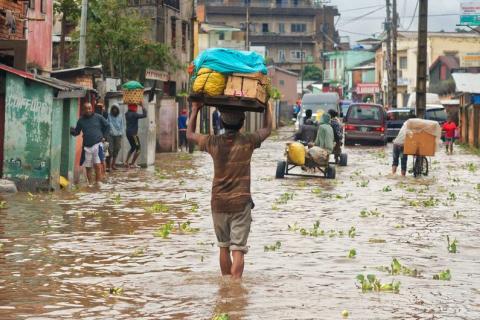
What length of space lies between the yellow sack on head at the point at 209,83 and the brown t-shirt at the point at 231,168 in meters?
0.47

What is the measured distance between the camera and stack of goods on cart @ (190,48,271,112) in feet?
35.7

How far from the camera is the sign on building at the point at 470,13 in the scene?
66.1 m

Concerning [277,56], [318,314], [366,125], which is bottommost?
[318,314]

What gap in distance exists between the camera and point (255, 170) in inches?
1227

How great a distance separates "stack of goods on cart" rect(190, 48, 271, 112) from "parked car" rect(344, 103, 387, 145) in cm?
3852

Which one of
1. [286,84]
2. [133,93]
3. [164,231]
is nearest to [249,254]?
[164,231]

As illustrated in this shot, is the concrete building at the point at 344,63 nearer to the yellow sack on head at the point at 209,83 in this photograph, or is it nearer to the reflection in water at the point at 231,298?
the yellow sack on head at the point at 209,83

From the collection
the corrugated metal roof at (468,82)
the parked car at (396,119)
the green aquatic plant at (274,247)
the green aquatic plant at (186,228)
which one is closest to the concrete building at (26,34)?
the green aquatic plant at (186,228)

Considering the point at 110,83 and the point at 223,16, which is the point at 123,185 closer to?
the point at 110,83

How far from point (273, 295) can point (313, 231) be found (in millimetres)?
5411

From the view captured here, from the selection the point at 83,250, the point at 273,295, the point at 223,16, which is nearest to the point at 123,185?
the point at 83,250

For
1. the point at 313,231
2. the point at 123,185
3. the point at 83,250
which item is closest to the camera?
the point at 83,250

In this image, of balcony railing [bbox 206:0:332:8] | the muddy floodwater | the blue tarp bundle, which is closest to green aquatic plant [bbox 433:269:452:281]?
the muddy floodwater

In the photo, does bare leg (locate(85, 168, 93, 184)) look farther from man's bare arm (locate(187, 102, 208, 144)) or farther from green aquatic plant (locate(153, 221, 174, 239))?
man's bare arm (locate(187, 102, 208, 144))
